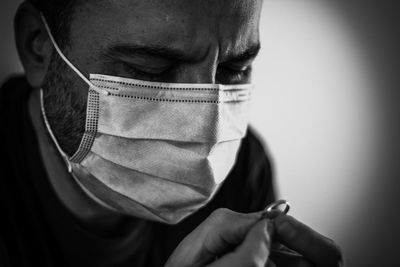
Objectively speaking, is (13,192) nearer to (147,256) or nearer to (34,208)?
(34,208)

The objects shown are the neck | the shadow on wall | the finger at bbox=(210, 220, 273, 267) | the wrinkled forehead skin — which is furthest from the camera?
the shadow on wall

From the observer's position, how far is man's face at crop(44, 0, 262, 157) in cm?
113

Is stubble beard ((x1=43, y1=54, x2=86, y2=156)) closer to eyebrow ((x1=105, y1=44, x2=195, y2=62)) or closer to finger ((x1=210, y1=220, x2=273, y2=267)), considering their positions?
eyebrow ((x1=105, y1=44, x2=195, y2=62))

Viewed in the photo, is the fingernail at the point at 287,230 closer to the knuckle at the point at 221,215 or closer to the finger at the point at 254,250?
the finger at the point at 254,250

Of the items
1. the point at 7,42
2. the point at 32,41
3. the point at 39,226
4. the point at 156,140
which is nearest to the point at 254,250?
the point at 156,140

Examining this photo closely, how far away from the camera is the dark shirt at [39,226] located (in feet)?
4.42

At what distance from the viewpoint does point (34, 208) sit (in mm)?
1401

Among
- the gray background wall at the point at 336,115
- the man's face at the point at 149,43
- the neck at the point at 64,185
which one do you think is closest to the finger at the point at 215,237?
the man's face at the point at 149,43

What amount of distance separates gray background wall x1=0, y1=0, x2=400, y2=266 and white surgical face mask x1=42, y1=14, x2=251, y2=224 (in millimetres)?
1289

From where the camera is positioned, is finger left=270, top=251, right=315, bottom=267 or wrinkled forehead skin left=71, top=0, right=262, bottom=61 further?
wrinkled forehead skin left=71, top=0, right=262, bottom=61

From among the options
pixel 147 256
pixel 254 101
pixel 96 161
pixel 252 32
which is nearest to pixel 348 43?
pixel 254 101

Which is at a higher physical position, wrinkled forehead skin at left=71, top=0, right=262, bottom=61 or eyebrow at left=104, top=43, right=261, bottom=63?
wrinkled forehead skin at left=71, top=0, right=262, bottom=61

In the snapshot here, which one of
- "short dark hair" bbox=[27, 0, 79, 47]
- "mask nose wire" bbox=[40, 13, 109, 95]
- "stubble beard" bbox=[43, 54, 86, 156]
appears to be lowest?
"stubble beard" bbox=[43, 54, 86, 156]

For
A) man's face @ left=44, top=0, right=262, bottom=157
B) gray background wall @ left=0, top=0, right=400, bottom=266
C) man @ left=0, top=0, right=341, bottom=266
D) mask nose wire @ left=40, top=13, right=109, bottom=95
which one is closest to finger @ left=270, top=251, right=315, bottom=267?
man @ left=0, top=0, right=341, bottom=266
